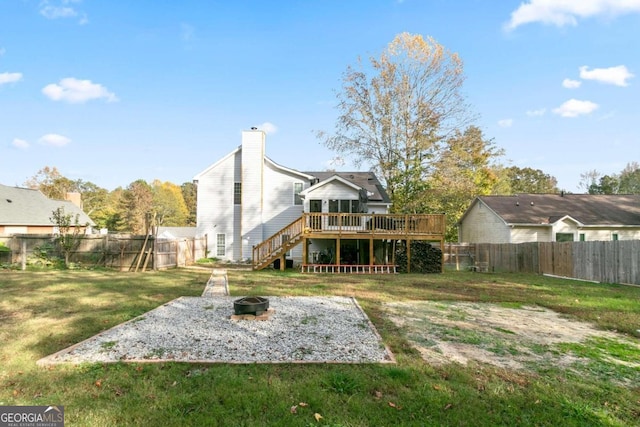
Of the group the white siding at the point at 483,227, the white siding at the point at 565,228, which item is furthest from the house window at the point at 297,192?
the white siding at the point at 565,228

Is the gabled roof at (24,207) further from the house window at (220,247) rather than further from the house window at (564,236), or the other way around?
the house window at (564,236)

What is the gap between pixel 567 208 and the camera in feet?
74.6

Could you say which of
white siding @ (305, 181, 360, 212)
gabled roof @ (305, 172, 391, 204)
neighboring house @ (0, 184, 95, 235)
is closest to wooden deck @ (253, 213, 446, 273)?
white siding @ (305, 181, 360, 212)

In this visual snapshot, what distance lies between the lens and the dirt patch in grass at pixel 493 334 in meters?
4.80

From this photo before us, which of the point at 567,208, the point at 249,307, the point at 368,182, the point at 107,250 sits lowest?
the point at 249,307

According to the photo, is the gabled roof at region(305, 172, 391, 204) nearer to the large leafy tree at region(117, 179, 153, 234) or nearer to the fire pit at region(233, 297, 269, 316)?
the fire pit at region(233, 297, 269, 316)

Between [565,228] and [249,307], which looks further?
[565,228]

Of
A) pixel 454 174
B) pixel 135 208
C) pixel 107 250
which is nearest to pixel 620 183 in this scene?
pixel 454 174

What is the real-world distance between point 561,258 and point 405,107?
13.2 meters

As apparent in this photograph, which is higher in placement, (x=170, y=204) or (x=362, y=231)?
(x=170, y=204)

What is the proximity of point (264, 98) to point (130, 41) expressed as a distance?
313 inches

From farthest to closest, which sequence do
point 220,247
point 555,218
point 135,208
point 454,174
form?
point 135,208
point 454,174
point 220,247
point 555,218

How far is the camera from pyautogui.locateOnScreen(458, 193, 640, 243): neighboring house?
20.9m

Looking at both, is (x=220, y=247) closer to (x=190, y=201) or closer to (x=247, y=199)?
(x=247, y=199)
